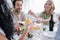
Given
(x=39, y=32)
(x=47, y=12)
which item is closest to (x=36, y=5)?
(x=47, y=12)

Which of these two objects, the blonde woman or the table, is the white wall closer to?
the blonde woman

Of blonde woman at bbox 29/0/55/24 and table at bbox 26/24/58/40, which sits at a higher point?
blonde woman at bbox 29/0/55/24

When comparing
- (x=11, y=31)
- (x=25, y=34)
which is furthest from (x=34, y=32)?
(x=11, y=31)

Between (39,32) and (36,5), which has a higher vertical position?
(36,5)

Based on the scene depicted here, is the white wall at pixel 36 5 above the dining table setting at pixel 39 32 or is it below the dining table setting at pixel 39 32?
above

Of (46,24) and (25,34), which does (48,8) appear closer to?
(46,24)

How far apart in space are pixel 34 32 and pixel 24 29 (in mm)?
76

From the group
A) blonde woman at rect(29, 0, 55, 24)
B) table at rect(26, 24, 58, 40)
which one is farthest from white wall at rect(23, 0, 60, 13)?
table at rect(26, 24, 58, 40)

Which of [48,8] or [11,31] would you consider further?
[48,8]

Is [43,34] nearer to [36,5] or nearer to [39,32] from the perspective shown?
[39,32]

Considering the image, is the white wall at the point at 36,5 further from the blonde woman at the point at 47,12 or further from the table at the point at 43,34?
the table at the point at 43,34

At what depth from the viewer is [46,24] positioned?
3.95ft

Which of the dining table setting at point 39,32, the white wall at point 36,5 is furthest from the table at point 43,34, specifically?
the white wall at point 36,5

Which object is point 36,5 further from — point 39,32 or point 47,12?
point 39,32
